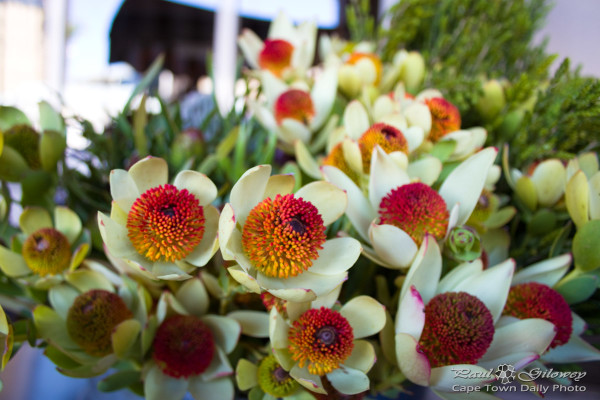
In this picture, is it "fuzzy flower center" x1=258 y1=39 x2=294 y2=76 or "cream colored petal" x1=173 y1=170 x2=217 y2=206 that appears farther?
"fuzzy flower center" x1=258 y1=39 x2=294 y2=76

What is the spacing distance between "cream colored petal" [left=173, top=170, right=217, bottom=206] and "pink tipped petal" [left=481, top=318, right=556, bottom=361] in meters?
0.19

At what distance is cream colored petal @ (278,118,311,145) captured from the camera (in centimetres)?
39

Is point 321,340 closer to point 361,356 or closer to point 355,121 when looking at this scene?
point 361,356

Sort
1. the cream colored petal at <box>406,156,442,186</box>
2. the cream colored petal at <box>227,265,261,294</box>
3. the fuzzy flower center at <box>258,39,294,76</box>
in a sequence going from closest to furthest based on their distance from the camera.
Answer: the cream colored petal at <box>227,265,261,294</box>
the cream colored petal at <box>406,156,442,186</box>
the fuzzy flower center at <box>258,39,294,76</box>

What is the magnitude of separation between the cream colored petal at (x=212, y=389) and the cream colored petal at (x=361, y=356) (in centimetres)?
9

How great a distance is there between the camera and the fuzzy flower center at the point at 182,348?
28cm

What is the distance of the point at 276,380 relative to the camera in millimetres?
269

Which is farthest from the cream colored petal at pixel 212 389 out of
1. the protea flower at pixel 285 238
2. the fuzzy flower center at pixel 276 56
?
the fuzzy flower center at pixel 276 56

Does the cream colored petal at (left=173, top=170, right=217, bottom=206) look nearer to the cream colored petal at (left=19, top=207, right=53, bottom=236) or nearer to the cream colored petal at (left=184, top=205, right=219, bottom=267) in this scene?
the cream colored petal at (left=184, top=205, right=219, bottom=267)

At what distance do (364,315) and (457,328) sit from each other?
5 cm

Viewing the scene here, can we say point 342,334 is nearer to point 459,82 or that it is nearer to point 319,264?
point 319,264

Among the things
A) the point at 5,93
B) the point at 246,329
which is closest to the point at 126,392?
the point at 246,329

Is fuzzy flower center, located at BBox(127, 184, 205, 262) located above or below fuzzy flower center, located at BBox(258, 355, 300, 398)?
above

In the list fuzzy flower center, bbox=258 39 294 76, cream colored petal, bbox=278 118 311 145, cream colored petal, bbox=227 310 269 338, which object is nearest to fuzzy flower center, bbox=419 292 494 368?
cream colored petal, bbox=227 310 269 338
